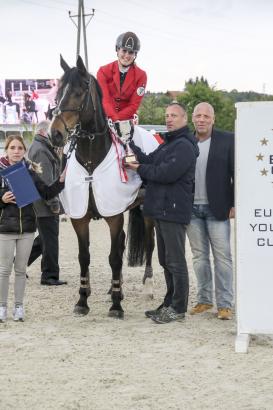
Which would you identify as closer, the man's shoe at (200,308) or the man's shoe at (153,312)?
the man's shoe at (153,312)

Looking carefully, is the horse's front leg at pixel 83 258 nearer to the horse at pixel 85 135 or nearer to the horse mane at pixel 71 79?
the horse at pixel 85 135

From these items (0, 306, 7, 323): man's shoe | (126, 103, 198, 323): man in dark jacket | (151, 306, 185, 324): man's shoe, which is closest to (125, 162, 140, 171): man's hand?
(126, 103, 198, 323): man in dark jacket

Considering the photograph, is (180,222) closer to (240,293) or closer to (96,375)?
(240,293)

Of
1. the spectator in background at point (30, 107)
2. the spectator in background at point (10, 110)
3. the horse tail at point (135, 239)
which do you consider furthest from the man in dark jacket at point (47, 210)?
the spectator in background at point (10, 110)

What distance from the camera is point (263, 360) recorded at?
18.3ft

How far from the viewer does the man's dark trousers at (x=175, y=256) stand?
22.0ft

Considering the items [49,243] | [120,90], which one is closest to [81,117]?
[120,90]

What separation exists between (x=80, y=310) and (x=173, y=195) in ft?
5.47

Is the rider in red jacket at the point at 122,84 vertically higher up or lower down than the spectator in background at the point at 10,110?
lower down

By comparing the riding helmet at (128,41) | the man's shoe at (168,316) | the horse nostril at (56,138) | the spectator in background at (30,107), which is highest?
the spectator in background at (30,107)

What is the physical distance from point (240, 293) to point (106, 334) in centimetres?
131

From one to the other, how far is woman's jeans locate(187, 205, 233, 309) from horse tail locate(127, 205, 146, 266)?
1682 millimetres

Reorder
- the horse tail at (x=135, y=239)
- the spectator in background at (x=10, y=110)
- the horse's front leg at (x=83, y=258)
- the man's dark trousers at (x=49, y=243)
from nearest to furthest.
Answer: the horse's front leg at (x=83, y=258)
the horse tail at (x=135, y=239)
the man's dark trousers at (x=49, y=243)
the spectator in background at (x=10, y=110)

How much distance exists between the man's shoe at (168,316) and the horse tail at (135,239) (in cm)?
205
